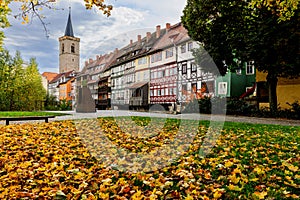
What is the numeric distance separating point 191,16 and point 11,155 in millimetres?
17364

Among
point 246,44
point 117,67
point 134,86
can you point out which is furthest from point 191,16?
point 134,86

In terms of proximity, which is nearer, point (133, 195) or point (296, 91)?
point (133, 195)

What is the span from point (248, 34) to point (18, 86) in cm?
2690

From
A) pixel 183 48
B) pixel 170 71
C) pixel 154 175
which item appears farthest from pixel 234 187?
pixel 183 48

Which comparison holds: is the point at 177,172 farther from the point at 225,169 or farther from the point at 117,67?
the point at 117,67

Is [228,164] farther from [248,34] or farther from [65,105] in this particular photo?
[65,105]

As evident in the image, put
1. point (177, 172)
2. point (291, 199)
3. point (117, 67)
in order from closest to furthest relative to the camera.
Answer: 1. point (291, 199)
2. point (177, 172)
3. point (117, 67)

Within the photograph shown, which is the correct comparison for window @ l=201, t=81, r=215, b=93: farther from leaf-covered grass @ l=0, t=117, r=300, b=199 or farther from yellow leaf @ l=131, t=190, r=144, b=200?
yellow leaf @ l=131, t=190, r=144, b=200

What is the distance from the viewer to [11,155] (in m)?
5.08

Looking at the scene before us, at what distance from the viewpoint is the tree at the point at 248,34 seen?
1466cm

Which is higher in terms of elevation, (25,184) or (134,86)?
(134,86)

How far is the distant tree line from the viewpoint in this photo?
2980 cm

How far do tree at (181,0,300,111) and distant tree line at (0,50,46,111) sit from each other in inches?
834

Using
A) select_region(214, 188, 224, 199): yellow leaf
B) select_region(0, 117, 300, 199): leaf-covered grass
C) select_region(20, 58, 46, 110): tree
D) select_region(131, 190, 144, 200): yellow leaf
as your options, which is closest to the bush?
select_region(0, 117, 300, 199): leaf-covered grass
